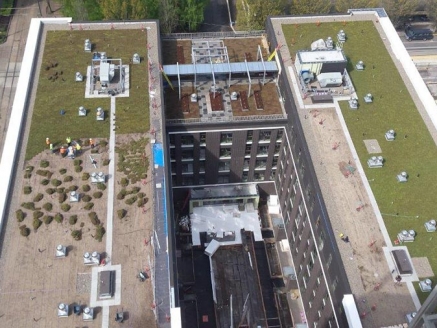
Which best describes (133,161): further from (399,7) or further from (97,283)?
(399,7)

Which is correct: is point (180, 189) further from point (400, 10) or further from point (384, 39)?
point (400, 10)

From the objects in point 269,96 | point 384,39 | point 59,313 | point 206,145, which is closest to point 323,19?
point 384,39

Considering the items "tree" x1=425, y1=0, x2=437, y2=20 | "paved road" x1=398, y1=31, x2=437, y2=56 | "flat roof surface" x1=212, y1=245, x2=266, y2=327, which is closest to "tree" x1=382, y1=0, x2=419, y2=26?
"tree" x1=425, y1=0, x2=437, y2=20

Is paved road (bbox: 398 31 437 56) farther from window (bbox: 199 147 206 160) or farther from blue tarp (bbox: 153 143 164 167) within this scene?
blue tarp (bbox: 153 143 164 167)

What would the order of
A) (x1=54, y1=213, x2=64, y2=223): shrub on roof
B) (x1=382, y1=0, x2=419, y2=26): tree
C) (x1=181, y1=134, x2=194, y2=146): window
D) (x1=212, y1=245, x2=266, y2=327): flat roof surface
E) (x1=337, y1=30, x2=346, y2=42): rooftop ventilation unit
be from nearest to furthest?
(x1=54, y1=213, x2=64, y2=223): shrub on roof
(x1=212, y1=245, x2=266, y2=327): flat roof surface
(x1=181, y1=134, x2=194, y2=146): window
(x1=337, y1=30, x2=346, y2=42): rooftop ventilation unit
(x1=382, y1=0, x2=419, y2=26): tree

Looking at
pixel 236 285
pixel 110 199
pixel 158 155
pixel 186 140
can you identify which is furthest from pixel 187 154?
pixel 236 285

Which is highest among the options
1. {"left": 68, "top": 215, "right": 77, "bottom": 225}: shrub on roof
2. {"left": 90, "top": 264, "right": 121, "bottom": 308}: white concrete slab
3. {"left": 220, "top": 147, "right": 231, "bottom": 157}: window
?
{"left": 220, "top": 147, "right": 231, "bottom": 157}: window

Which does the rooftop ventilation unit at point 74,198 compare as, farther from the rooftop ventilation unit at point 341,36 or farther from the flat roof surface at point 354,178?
the rooftop ventilation unit at point 341,36
